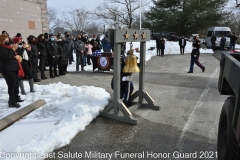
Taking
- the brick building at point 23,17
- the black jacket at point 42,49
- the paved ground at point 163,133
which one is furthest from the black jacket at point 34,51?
the paved ground at point 163,133

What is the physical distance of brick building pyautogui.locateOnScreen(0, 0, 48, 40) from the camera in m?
10.9

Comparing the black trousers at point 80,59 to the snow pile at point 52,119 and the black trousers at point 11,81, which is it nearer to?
the snow pile at point 52,119

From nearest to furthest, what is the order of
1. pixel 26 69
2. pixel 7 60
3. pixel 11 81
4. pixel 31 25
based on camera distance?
pixel 7 60 < pixel 11 81 < pixel 26 69 < pixel 31 25

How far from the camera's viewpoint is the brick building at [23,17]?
10.9 m

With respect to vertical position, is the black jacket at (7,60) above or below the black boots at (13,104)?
above

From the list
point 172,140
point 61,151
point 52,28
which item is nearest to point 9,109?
point 61,151

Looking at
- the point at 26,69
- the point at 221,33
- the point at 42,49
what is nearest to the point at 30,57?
the point at 42,49

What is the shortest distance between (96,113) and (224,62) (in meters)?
2.87

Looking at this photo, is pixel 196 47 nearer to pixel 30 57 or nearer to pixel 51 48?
pixel 51 48

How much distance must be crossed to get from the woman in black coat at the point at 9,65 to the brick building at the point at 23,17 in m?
6.26

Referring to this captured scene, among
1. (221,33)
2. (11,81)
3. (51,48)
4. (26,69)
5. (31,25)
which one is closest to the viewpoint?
(11,81)

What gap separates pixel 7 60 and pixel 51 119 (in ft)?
6.07

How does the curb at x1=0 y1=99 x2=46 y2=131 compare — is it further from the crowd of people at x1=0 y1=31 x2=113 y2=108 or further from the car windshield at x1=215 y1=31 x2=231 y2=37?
the car windshield at x1=215 y1=31 x2=231 y2=37

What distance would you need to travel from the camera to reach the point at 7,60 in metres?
5.35
